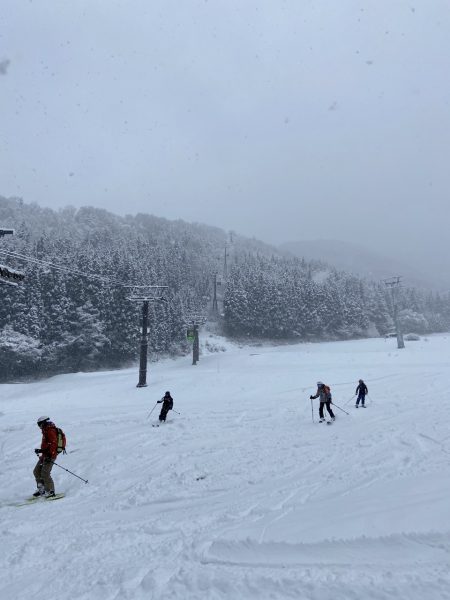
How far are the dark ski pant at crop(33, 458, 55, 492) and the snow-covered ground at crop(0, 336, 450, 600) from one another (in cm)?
59

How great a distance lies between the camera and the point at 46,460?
369 inches

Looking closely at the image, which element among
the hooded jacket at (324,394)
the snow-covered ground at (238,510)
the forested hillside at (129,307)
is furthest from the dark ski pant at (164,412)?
the forested hillside at (129,307)

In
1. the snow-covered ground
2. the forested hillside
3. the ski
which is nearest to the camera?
the snow-covered ground

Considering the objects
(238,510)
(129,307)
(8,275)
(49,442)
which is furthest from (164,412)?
(129,307)

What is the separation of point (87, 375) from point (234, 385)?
19366 millimetres

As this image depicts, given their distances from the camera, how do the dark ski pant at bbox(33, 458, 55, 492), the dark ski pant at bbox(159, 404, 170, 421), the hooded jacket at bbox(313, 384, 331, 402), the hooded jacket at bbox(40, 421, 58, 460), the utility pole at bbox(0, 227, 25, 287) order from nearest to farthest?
the dark ski pant at bbox(33, 458, 55, 492) → the hooded jacket at bbox(40, 421, 58, 460) → the utility pole at bbox(0, 227, 25, 287) → the hooded jacket at bbox(313, 384, 331, 402) → the dark ski pant at bbox(159, 404, 170, 421)

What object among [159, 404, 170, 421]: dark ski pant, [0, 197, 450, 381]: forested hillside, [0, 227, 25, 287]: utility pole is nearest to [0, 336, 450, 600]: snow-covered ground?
[159, 404, 170, 421]: dark ski pant

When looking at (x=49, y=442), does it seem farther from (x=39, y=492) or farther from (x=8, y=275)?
(x=8, y=275)

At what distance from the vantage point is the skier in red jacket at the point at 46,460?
30.1 ft

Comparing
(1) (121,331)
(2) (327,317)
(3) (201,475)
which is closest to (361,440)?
(3) (201,475)

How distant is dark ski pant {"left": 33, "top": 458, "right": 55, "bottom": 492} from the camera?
9164mm

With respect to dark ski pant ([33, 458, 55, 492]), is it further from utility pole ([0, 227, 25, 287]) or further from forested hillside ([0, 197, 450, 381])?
forested hillside ([0, 197, 450, 381])

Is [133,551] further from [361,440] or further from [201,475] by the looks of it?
[361,440]

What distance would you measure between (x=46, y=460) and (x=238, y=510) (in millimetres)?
4904
